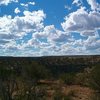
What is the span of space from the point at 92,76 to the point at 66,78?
792cm

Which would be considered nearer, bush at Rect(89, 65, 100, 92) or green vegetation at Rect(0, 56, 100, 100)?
green vegetation at Rect(0, 56, 100, 100)

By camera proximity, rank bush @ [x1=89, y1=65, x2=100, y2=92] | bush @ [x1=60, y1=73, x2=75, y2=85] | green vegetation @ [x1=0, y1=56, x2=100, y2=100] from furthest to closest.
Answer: bush @ [x1=60, y1=73, x2=75, y2=85] < bush @ [x1=89, y1=65, x2=100, y2=92] < green vegetation @ [x1=0, y1=56, x2=100, y2=100]

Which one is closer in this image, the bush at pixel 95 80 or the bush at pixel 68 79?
the bush at pixel 95 80

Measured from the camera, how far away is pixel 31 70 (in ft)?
141

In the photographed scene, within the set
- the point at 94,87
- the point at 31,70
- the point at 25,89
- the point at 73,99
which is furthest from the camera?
the point at 31,70

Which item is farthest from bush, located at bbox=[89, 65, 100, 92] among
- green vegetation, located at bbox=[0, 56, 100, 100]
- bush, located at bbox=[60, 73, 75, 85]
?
bush, located at bbox=[60, 73, 75, 85]

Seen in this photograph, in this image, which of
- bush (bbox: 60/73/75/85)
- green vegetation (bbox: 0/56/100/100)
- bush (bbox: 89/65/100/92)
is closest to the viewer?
green vegetation (bbox: 0/56/100/100)

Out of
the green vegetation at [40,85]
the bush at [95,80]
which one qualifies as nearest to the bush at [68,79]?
the green vegetation at [40,85]

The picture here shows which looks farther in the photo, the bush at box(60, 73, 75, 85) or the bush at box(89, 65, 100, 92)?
the bush at box(60, 73, 75, 85)

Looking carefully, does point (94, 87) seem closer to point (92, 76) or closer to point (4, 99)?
point (92, 76)

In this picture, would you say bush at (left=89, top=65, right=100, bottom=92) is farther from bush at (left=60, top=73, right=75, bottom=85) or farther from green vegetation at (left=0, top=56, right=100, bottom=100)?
bush at (left=60, top=73, right=75, bottom=85)

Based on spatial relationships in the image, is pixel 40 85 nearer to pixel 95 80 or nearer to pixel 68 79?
pixel 68 79

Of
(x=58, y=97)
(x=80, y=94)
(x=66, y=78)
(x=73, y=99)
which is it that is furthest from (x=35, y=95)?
(x=66, y=78)

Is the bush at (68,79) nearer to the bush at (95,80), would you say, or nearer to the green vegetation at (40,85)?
the green vegetation at (40,85)
